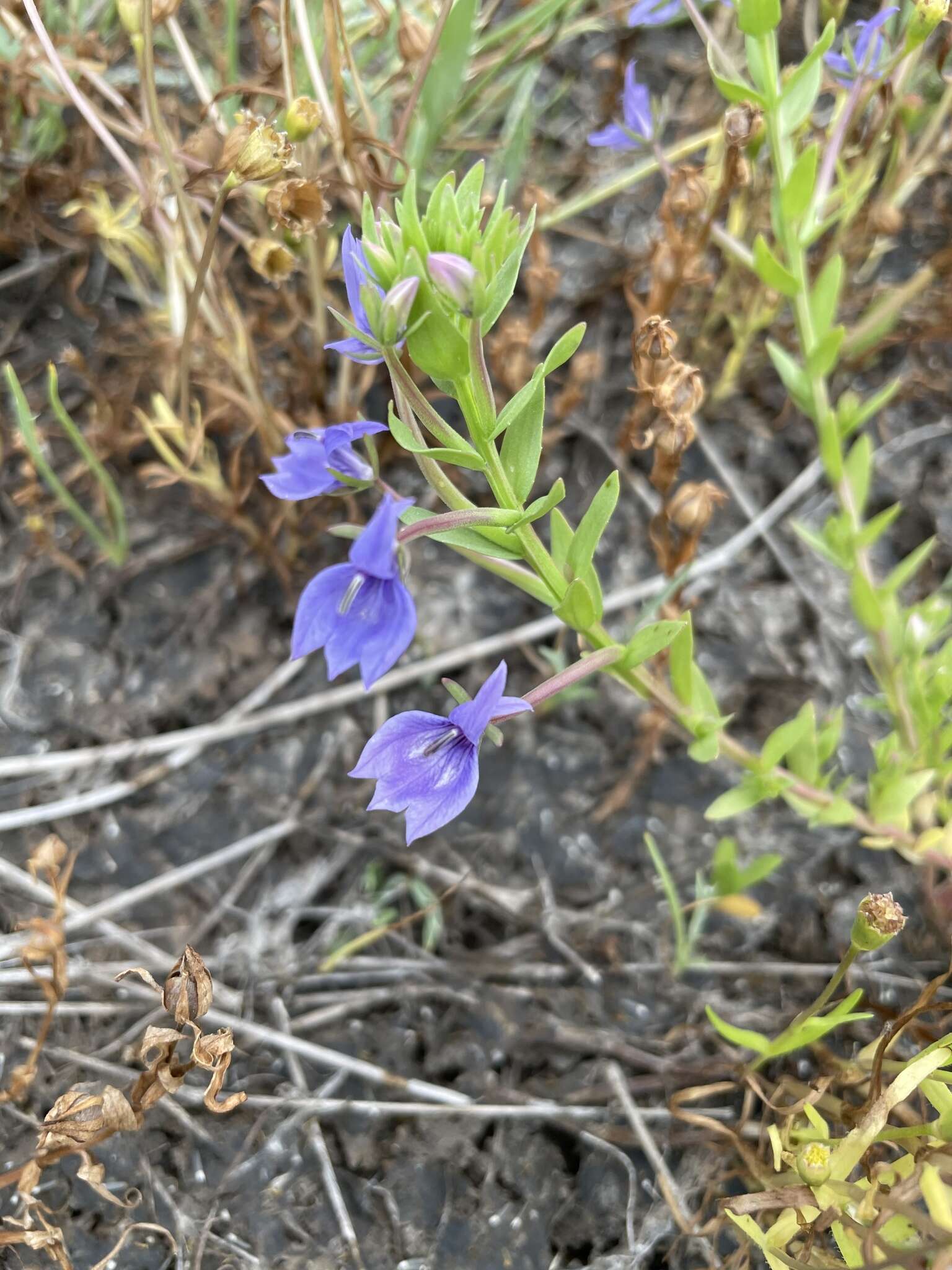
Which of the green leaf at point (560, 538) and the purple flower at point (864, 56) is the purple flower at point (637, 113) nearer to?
the purple flower at point (864, 56)

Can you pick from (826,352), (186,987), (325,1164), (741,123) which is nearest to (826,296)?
(826,352)

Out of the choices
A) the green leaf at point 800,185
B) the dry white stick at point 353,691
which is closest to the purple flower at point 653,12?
the green leaf at point 800,185

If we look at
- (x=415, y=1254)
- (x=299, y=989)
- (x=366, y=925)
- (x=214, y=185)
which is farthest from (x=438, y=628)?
(x=415, y=1254)

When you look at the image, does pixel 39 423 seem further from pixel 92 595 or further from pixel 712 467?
pixel 712 467

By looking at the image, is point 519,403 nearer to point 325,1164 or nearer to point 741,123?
point 741,123

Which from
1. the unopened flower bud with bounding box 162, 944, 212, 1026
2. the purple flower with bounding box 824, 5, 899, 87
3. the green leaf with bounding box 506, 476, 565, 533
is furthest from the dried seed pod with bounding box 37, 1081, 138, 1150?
the purple flower with bounding box 824, 5, 899, 87
